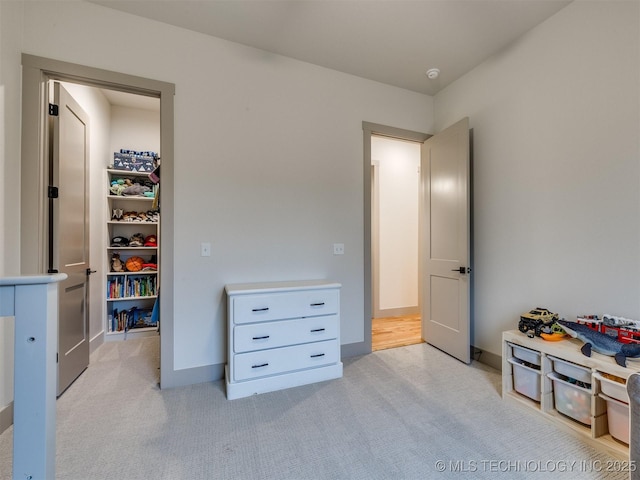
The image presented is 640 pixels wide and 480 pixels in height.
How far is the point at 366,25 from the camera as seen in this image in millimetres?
2219

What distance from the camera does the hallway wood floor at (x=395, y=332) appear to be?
319 centimetres

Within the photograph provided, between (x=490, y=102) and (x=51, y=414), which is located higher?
(x=490, y=102)

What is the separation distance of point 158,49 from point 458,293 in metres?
3.32

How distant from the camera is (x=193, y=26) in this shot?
2.25 metres

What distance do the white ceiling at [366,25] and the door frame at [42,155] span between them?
55 cm

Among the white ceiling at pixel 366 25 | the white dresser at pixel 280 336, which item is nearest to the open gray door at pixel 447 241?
the white ceiling at pixel 366 25

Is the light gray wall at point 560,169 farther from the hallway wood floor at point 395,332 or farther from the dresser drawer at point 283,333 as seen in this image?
the dresser drawer at point 283,333

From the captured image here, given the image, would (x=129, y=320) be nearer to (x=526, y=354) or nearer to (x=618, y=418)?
(x=526, y=354)

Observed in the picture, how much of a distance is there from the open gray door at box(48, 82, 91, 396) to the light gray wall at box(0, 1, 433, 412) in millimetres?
228

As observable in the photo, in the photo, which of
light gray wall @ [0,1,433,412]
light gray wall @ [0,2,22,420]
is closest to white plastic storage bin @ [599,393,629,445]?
light gray wall @ [0,1,433,412]

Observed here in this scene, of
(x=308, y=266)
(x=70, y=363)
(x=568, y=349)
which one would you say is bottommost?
(x=70, y=363)

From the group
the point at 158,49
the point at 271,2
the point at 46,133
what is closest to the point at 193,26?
the point at 158,49

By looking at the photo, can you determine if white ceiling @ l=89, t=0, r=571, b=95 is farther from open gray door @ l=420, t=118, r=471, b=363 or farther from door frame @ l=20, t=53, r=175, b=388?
open gray door @ l=420, t=118, r=471, b=363

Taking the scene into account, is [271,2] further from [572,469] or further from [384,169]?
[572,469]
